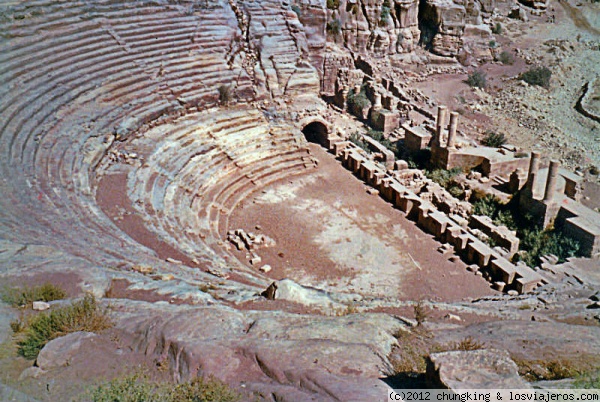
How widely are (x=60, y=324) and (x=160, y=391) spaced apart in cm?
194

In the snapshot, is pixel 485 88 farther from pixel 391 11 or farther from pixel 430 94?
pixel 391 11

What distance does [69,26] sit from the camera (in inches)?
744

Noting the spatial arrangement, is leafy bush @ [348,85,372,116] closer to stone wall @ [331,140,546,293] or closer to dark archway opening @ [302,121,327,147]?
Answer: dark archway opening @ [302,121,327,147]

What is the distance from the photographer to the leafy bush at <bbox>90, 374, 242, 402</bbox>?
557 cm

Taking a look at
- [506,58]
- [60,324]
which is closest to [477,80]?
[506,58]

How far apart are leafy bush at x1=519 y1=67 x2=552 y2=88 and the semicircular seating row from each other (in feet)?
53.3

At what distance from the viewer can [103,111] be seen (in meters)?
17.3

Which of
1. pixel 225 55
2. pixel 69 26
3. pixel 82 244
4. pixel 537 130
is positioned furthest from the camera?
pixel 537 130

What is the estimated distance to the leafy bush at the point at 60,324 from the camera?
6.57 metres

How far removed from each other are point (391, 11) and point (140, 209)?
21128 millimetres

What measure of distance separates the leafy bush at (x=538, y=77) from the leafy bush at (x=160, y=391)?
29.3 metres

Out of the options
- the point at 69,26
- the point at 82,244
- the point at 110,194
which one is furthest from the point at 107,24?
the point at 82,244

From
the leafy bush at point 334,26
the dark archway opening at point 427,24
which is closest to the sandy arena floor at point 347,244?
the leafy bush at point 334,26

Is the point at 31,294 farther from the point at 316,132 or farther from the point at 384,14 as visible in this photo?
the point at 384,14
